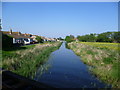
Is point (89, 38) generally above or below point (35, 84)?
above

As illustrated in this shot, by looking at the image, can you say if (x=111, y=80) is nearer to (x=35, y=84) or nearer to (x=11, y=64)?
(x=35, y=84)

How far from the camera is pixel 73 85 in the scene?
247 inches

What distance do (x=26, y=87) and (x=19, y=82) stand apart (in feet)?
1.52

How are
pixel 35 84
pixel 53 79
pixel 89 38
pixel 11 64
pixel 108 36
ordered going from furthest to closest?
pixel 89 38 < pixel 108 36 < pixel 11 64 < pixel 53 79 < pixel 35 84

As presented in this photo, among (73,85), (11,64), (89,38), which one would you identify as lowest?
(73,85)

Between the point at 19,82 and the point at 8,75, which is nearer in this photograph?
the point at 19,82

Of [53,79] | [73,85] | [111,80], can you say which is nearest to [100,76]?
[111,80]

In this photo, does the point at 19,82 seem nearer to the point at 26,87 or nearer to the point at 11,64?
the point at 26,87

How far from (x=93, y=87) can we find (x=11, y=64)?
6485 millimetres

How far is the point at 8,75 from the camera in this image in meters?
4.59

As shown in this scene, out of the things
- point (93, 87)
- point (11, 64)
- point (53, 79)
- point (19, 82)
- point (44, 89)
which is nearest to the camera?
point (44, 89)

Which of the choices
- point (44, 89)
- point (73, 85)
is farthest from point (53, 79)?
point (44, 89)

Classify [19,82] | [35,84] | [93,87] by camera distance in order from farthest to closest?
[93,87], [19,82], [35,84]

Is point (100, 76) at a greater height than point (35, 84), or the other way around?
point (35, 84)
